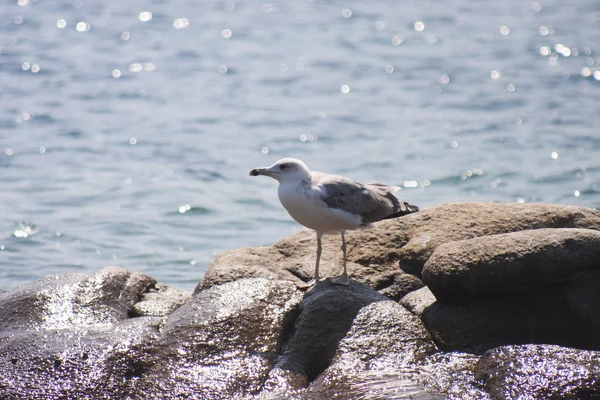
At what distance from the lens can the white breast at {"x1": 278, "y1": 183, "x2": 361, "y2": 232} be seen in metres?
7.07

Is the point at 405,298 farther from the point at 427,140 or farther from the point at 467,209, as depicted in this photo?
the point at 427,140

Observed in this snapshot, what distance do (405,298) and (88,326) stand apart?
8.18 feet

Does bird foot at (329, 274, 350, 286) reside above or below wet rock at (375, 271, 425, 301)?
above

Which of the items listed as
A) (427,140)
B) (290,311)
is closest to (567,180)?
(427,140)

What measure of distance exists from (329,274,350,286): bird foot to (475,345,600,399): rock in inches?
51.2

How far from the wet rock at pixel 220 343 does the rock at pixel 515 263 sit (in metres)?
1.19

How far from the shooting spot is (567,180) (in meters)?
13.4

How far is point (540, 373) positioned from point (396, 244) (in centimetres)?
238

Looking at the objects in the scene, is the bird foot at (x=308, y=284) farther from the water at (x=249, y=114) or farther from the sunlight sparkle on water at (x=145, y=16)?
the sunlight sparkle on water at (x=145, y=16)

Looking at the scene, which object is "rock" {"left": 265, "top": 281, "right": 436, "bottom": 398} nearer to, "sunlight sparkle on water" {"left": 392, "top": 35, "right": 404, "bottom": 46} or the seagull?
the seagull

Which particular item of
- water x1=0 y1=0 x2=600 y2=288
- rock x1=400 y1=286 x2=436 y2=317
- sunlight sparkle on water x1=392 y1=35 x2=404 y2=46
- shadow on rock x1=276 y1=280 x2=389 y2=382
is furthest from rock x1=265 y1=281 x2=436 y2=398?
sunlight sparkle on water x1=392 y1=35 x2=404 y2=46

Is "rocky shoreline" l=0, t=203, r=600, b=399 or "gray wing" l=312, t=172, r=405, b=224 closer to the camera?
"rocky shoreline" l=0, t=203, r=600, b=399

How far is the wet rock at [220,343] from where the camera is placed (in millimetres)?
5938

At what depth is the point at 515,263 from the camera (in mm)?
6414
